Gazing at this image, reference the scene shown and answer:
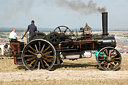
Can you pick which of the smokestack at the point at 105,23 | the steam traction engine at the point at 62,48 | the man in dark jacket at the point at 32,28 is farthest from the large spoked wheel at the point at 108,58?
the man in dark jacket at the point at 32,28

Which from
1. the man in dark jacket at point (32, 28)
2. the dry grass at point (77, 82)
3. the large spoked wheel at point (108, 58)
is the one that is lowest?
the dry grass at point (77, 82)

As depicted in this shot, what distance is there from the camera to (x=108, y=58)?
1026 cm

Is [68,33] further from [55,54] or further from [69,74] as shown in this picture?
[69,74]

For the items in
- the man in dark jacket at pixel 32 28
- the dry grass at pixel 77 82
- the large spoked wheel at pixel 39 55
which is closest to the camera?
the dry grass at pixel 77 82

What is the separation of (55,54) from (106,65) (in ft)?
8.83

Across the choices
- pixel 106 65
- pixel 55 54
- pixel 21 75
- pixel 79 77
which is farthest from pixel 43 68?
pixel 106 65

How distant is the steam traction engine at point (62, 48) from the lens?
10.1 m

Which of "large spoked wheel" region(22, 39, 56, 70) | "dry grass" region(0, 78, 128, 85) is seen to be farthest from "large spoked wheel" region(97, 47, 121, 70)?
"dry grass" region(0, 78, 128, 85)

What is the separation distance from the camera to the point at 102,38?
10.7 m

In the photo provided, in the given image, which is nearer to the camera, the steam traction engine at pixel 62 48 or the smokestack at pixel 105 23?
the steam traction engine at pixel 62 48

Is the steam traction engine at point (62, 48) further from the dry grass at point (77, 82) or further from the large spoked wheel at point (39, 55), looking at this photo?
the dry grass at point (77, 82)

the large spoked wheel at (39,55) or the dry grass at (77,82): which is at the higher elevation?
the large spoked wheel at (39,55)

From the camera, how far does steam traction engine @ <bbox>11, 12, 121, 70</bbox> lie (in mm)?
10109

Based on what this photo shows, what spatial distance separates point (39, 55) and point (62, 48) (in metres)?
1.18
